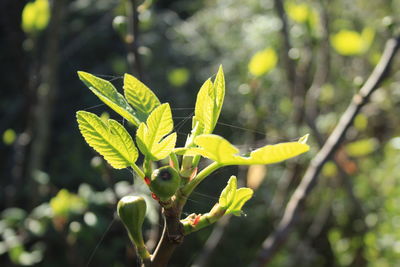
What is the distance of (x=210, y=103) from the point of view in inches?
17.0

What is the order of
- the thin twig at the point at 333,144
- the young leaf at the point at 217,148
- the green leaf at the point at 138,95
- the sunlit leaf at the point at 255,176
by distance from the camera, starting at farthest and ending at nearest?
the sunlit leaf at the point at 255,176, the thin twig at the point at 333,144, the green leaf at the point at 138,95, the young leaf at the point at 217,148

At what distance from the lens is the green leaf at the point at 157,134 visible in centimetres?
41

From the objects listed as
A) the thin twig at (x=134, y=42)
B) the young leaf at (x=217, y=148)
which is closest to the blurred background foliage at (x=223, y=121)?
the thin twig at (x=134, y=42)

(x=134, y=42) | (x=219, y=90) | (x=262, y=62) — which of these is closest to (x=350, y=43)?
(x=262, y=62)

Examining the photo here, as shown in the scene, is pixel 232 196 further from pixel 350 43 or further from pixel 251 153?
pixel 350 43

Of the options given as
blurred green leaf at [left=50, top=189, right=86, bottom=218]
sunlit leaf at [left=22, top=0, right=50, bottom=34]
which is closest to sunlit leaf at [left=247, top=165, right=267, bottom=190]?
blurred green leaf at [left=50, top=189, right=86, bottom=218]

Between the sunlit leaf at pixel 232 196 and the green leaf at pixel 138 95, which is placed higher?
the green leaf at pixel 138 95

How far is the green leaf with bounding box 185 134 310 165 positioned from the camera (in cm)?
35

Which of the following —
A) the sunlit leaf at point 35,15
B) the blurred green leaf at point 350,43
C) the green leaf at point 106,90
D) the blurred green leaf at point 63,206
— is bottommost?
the blurred green leaf at point 63,206

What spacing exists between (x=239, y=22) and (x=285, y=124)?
0.56 meters

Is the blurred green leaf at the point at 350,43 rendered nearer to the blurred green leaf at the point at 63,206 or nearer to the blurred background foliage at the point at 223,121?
the blurred background foliage at the point at 223,121

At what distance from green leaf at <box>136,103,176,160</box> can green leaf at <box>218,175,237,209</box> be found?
0.19 feet

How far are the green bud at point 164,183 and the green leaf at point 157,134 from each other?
0.11ft

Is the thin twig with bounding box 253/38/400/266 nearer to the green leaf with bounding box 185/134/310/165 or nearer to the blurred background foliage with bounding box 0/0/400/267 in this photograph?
the blurred background foliage with bounding box 0/0/400/267
